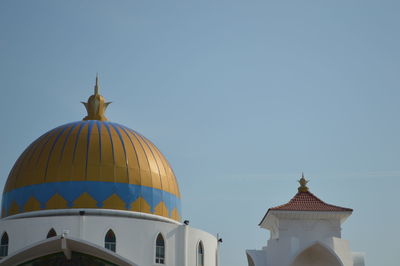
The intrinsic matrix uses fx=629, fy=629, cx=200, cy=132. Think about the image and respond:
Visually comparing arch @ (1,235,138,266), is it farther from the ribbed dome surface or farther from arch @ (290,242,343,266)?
arch @ (290,242,343,266)

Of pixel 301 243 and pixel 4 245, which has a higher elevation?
pixel 4 245

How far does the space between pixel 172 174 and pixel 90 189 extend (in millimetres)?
4875

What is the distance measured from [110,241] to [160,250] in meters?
2.18

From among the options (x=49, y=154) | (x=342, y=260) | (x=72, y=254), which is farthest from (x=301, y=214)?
(x=49, y=154)

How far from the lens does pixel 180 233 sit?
2652 centimetres

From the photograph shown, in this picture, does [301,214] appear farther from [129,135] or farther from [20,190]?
[20,190]

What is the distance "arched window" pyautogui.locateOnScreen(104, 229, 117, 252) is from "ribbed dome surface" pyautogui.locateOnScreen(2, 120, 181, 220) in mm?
1416

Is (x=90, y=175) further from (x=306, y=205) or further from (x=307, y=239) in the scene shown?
(x=307, y=239)

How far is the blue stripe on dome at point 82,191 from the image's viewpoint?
26.1m

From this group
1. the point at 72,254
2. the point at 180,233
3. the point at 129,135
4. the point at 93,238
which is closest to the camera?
the point at 72,254

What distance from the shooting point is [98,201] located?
26.0 metres

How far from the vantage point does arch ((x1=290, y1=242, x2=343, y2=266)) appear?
24992 millimetres

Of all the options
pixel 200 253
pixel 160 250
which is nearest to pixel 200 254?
→ pixel 200 253

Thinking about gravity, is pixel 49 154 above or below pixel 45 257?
above
